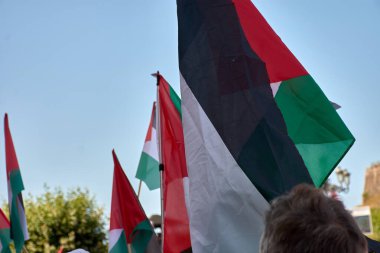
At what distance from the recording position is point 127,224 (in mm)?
6355

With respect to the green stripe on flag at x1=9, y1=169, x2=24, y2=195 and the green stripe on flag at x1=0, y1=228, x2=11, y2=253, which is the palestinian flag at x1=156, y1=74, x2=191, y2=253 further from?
the green stripe on flag at x1=0, y1=228, x2=11, y2=253

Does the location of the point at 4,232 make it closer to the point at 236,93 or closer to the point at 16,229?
the point at 16,229

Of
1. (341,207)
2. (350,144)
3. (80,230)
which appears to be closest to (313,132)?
(350,144)

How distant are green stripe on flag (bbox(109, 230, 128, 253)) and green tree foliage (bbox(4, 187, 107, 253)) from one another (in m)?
8.65

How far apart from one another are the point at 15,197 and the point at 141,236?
71.5 inches

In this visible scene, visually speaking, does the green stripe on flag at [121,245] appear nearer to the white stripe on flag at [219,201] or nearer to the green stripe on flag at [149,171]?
the green stripe on flag at [149,171]

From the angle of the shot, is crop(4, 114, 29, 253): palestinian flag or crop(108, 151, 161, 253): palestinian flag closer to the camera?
crop(108, 151, 161, 253): palestinian flag

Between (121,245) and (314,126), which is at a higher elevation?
(314,126)

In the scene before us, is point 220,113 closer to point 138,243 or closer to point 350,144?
point 350,144

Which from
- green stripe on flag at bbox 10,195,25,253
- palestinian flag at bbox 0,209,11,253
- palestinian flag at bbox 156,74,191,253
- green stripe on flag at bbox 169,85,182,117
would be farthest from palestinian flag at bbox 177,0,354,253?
palestinian flag at bbox 0,209,11,253

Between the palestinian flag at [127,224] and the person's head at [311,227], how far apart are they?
189 inches

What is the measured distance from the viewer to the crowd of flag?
292 centimetres

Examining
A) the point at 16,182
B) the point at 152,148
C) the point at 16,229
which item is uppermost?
the point at 152,148

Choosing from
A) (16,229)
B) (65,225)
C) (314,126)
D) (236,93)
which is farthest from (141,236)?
(65,225)
